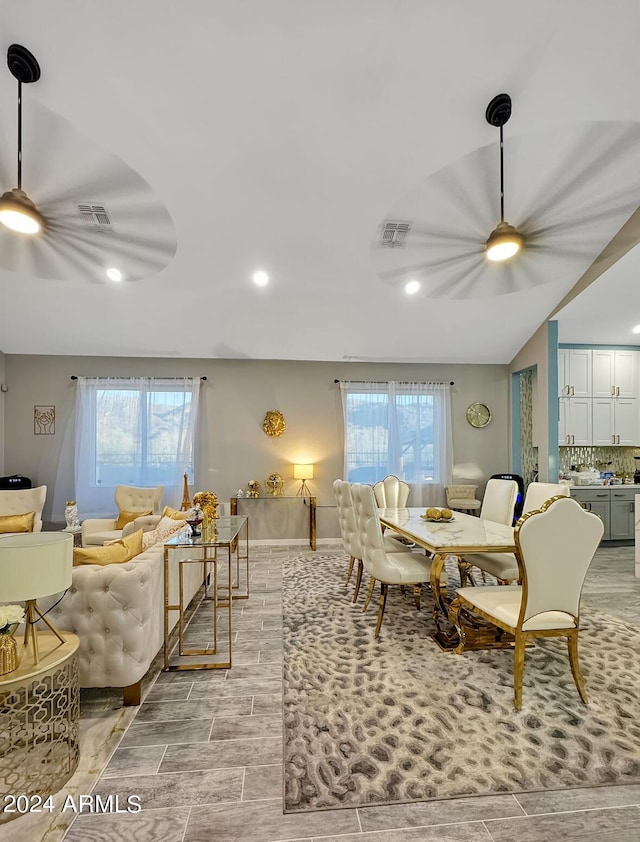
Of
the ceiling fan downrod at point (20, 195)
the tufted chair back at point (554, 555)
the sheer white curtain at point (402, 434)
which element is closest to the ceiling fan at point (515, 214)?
the sheer white curtain at point (402, 434)

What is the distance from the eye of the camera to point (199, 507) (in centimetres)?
319

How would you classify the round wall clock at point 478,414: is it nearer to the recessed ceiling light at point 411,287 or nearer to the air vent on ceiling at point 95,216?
the recessed ceiling light at point 411,287

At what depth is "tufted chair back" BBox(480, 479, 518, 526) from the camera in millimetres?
3898

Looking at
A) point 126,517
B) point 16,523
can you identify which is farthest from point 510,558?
point 16,523

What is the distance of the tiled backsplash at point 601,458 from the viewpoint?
6.29 m

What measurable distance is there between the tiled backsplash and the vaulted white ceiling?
221 cm

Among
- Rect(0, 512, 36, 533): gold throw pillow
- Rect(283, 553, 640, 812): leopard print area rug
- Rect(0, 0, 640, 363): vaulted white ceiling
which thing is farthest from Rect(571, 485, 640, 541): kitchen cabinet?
Rect(0, 512, 36, 533): gold throw pillow

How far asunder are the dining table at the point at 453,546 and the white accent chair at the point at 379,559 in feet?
0.42

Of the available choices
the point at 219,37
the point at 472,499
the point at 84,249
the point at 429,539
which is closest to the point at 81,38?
the point at 219,37

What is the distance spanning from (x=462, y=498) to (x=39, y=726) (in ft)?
17.2

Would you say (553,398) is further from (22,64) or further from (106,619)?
(22,64)

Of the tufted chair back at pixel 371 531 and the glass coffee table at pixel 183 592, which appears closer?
the glass coffee table at pixel 183 592

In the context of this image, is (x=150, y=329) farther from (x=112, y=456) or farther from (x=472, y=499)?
(x=472, y=499)

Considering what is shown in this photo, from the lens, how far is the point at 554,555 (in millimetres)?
2186
